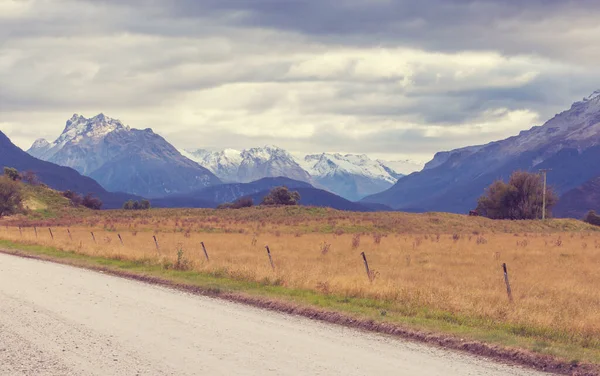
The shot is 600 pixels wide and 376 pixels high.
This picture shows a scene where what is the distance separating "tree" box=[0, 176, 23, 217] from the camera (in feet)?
346

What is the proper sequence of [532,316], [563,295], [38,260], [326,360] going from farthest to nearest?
[38,260], [563,295], [532,316], [326,360]

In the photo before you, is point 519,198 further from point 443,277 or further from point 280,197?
point 443,277

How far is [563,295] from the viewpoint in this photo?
22109 mm

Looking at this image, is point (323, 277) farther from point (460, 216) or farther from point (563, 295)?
point (460, 216)

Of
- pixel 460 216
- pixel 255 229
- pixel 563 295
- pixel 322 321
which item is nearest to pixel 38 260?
pixel 322 321

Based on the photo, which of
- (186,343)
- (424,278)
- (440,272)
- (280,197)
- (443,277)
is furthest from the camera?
(280,197)

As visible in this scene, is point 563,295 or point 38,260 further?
point 38,260

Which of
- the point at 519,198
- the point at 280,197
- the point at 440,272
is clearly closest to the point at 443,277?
the point at 440,272

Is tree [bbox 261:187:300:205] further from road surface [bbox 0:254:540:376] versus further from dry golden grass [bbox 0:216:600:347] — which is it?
road surface [bbox 0:254:540:376]

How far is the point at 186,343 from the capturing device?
1366cm

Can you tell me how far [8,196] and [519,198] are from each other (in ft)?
275

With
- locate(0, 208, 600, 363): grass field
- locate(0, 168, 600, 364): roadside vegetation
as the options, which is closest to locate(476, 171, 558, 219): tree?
locate(0, 208, 600, 363): grass field

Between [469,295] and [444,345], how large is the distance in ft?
19.6

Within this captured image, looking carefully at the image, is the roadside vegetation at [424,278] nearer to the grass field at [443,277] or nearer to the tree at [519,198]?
the grass field at [443,277]
